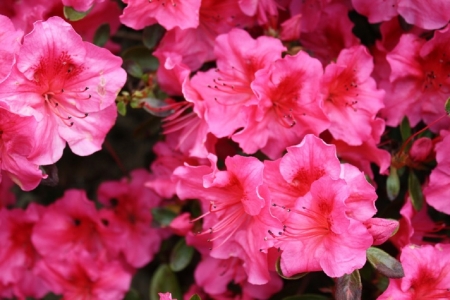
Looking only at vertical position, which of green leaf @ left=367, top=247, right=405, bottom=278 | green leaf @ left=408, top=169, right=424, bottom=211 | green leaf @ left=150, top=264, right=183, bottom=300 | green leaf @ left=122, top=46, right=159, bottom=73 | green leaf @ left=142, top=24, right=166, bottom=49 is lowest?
green leaf @ left=150, top=264, right=183, bottom=300

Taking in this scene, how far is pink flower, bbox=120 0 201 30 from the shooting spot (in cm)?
152

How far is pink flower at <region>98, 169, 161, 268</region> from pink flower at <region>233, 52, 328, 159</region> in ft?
1.63

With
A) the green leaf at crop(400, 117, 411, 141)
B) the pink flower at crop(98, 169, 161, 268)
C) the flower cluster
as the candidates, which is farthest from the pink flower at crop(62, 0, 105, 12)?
the green leaf at crop(400, 117, 411, 141)

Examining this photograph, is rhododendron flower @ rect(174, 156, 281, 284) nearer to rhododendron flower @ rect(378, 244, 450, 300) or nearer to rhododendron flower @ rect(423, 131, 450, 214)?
rhododendron flower @ rect(378, 244, 450, 300)

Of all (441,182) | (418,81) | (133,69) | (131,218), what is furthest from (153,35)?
(441,182)

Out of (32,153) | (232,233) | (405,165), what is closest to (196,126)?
(232,233)

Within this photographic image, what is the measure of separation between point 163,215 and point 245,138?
0.42 m

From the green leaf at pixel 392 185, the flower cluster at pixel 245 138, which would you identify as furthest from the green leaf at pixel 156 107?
the green leaf at pixel 392 185

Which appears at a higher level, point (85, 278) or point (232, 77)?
point (232, 77)

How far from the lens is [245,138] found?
58.2 inches

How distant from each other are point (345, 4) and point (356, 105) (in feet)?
0.96

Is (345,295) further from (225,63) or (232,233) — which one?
(225,63)

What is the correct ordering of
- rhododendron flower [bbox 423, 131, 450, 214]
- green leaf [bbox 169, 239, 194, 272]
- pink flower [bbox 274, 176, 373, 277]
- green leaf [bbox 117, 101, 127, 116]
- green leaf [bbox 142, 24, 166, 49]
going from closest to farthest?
pink flower [bbox 274, 176, 373, 277] < rhododendron flower [bbox 423, 131, 450, 214] < green leaf [bbox 117, 101, 127, 116] < green leaf [bbox 142, 24, 166, 49] < green leaf [bbox 169, 239, 194, 272]

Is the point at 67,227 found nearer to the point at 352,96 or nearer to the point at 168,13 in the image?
the point at 168,13
